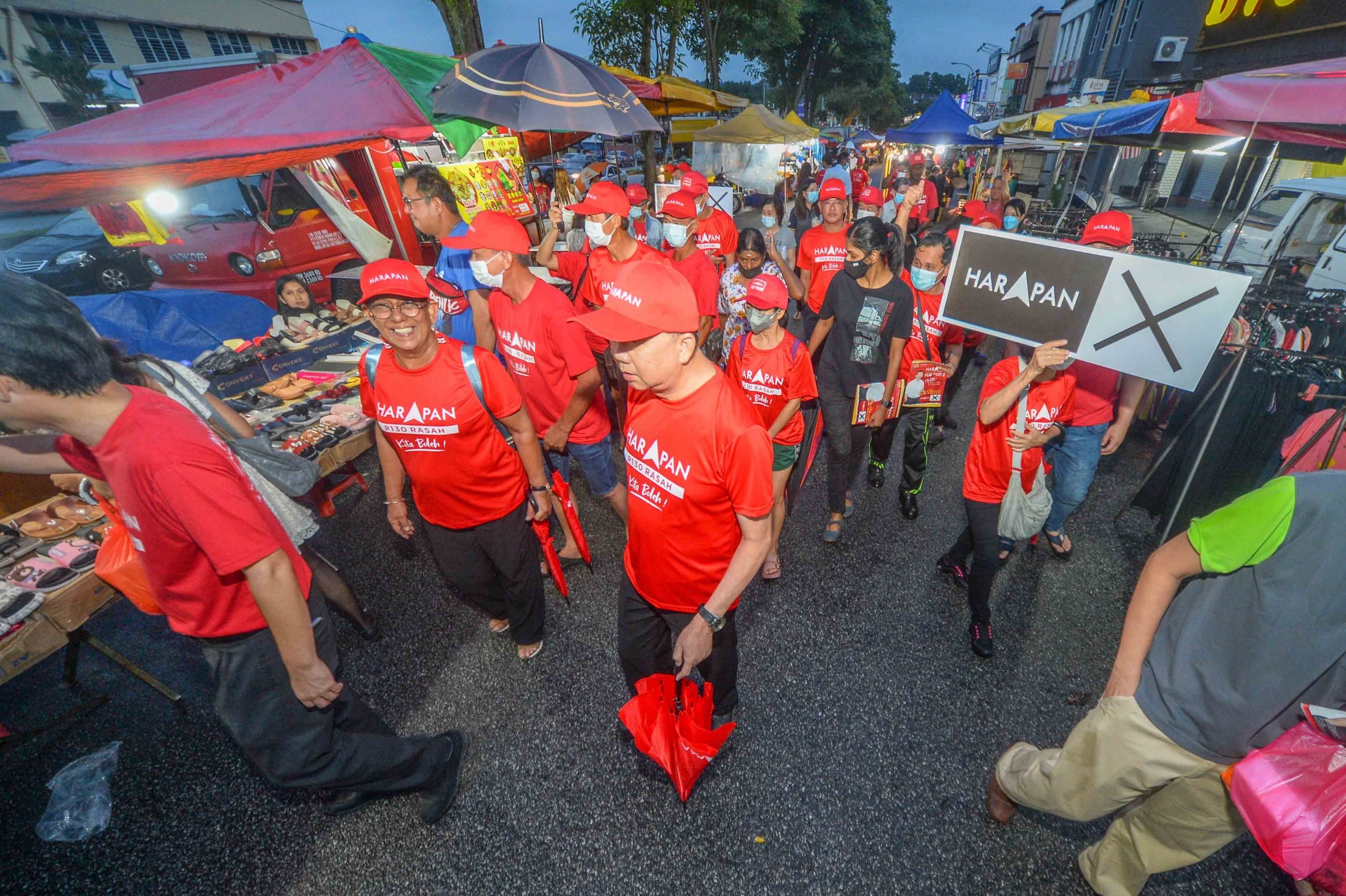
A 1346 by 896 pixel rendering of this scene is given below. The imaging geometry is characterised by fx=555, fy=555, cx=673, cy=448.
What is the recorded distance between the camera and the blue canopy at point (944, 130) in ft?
44.7

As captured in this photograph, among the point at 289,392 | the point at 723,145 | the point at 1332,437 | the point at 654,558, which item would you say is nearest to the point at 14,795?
the point at 289,392

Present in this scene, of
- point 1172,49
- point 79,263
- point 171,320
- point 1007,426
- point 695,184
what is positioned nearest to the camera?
point 1007,426

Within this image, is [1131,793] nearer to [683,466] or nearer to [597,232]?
[683,466]

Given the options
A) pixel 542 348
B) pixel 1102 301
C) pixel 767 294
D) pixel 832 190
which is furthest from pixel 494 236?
pixel 832 190

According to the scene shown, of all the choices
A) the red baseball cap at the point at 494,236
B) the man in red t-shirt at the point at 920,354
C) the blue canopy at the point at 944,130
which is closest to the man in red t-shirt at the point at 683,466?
the red baseball cap at the point at 494,236

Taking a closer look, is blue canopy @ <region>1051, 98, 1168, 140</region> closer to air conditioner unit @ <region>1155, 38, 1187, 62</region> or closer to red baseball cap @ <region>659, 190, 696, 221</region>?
red baseball cap @ <region>659, 190, 696, 221</region>

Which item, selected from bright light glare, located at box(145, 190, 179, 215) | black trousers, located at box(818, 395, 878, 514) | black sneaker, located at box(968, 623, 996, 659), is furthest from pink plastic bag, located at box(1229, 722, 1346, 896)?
bright light glare, located at box(145, 190, 179, 215)

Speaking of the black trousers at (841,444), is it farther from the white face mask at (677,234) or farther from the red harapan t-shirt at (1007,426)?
the white face mask at (677,234)

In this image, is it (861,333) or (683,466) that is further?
(861,333)

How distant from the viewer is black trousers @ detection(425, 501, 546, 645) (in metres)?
3.04

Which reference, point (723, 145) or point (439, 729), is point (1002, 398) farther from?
point (723, 145)

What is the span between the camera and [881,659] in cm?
341

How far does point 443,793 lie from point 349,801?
0.41m

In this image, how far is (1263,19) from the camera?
13.6 meters
